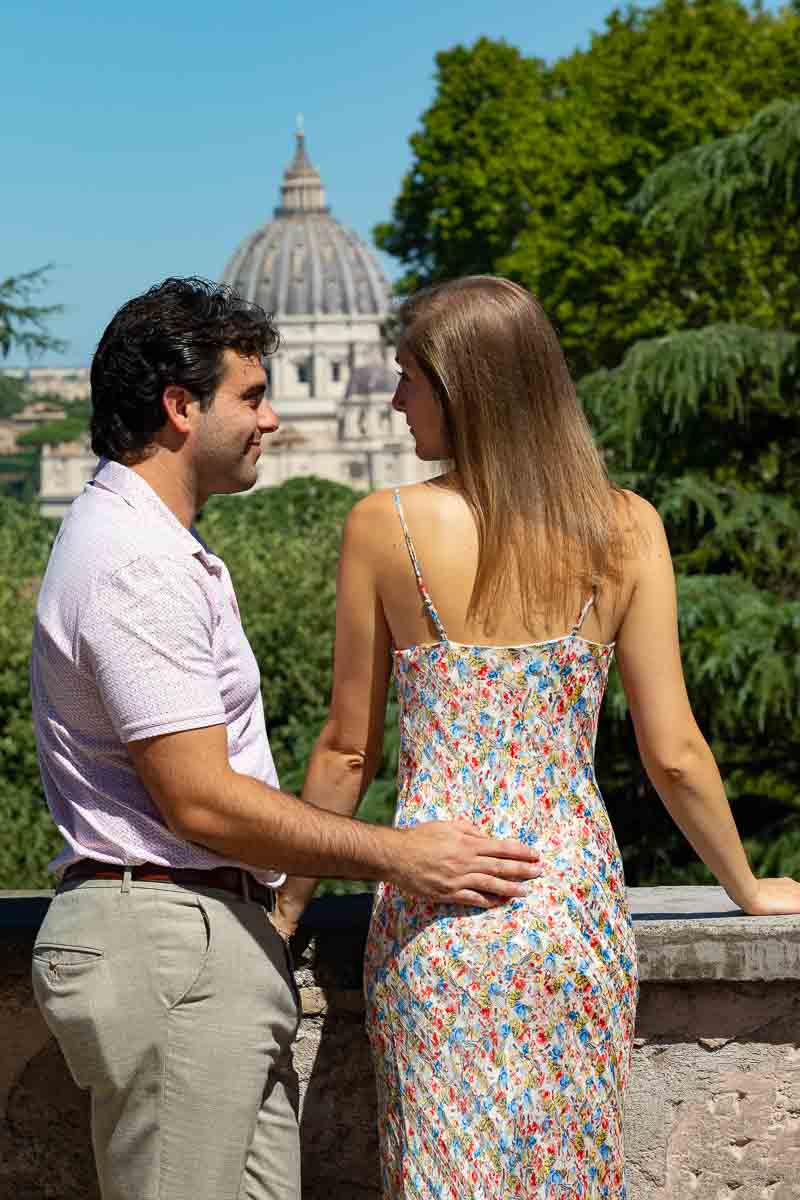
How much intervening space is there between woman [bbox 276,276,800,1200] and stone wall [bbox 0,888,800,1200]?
44 cm

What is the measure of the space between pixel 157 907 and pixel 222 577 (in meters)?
0.39

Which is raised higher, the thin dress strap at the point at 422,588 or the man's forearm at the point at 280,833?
the thin dress strap at the point at 422,588

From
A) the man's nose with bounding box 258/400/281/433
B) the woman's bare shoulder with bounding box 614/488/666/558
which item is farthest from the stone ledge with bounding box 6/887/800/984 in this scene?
the man's nose with bounding box 258/400/281/433

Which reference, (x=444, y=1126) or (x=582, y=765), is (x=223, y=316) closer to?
(x=582, y=765)

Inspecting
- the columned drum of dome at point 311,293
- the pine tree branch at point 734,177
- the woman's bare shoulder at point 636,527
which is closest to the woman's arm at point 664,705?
the woman's bare shoulder at point 636,527

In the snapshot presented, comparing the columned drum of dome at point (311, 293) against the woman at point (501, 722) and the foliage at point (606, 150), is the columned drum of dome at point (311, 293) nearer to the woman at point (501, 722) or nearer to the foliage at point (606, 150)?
the foliage at point (606, 150)

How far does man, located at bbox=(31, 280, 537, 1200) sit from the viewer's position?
1.96 meters

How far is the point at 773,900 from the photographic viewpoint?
99.0 inches

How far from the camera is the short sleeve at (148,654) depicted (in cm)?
194

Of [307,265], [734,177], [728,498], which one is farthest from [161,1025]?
[307,265]

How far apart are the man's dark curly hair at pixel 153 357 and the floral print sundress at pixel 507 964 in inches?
11.2

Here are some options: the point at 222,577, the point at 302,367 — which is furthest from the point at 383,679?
the point at 302,367

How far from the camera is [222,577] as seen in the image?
7.01ft

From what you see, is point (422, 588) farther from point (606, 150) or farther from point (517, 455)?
point (606, 150)
